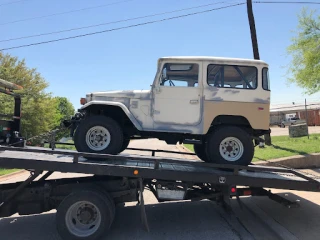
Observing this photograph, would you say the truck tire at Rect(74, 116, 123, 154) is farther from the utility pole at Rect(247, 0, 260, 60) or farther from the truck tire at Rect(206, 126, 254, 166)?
the utility pole at Rect(247, 0, 260, 60)

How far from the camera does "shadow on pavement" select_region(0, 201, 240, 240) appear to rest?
4.83 m

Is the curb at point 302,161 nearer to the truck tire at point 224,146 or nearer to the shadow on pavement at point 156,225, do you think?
the shadow on pavement at point 156,225

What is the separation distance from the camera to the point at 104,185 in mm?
4977

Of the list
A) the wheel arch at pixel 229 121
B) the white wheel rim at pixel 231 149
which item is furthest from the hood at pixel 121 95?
the white wheel rim at pixel 231 149

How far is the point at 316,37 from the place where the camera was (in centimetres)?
1645

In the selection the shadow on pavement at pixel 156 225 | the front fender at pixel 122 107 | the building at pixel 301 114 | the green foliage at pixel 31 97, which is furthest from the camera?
the building at pixel 301 114

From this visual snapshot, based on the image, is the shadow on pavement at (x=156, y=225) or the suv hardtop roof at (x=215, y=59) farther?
the suv hardtop roof at (x=215, y=59)

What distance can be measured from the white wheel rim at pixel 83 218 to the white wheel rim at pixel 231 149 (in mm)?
2480

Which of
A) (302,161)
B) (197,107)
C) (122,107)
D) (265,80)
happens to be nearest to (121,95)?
(122,107)

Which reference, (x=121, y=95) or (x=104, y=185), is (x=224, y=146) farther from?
(x=104, y=185)

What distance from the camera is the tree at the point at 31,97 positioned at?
2320cm

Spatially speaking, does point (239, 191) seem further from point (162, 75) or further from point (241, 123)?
point (162, 75)

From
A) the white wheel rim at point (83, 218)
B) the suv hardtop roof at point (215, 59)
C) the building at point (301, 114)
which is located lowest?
the white wheel rim at point (83, 218)

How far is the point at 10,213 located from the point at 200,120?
3.60 meters
